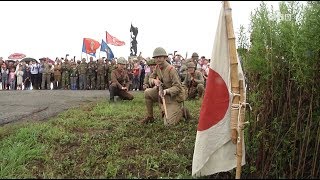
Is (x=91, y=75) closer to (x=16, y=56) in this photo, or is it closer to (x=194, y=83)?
(x=16, y=56)

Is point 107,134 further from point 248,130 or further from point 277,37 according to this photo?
point 277,37

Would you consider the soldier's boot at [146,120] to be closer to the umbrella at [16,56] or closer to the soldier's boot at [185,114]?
the soldier's boot at [185,114]

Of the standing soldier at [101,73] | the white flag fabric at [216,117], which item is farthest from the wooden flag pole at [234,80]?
the standing soldier at [101,73]

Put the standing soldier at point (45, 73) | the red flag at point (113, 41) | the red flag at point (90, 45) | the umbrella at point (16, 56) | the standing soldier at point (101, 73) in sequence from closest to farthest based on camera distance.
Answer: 1. the standing soldier at point (101, 73)
2. the standing soldier at point (45, 73)
3. the red flag at point (113, 41)
4. the red flag at point (90, 45)
5. the umbrella at point (16, 56)

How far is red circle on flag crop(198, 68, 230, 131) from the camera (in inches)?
187

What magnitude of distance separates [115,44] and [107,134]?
1857 cm

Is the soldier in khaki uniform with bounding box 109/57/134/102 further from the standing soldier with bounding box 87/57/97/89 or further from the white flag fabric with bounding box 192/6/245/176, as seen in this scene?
the standing soldier with bounding box 87/57/97/89

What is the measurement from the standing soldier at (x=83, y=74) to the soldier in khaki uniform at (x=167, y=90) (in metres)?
13.6

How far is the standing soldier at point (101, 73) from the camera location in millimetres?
21656

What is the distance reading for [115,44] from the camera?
25.5 meters

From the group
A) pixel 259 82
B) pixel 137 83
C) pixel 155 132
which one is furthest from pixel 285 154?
pixel 137 83

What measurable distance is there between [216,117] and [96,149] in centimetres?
223

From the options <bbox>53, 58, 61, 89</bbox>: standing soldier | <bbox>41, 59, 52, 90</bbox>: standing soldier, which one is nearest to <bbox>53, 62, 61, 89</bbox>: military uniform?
<bbox>53, 58, 61, 89</bbox>: standing soldier

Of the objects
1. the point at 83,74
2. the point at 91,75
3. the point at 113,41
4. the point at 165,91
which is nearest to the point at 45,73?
the point at 83,74
